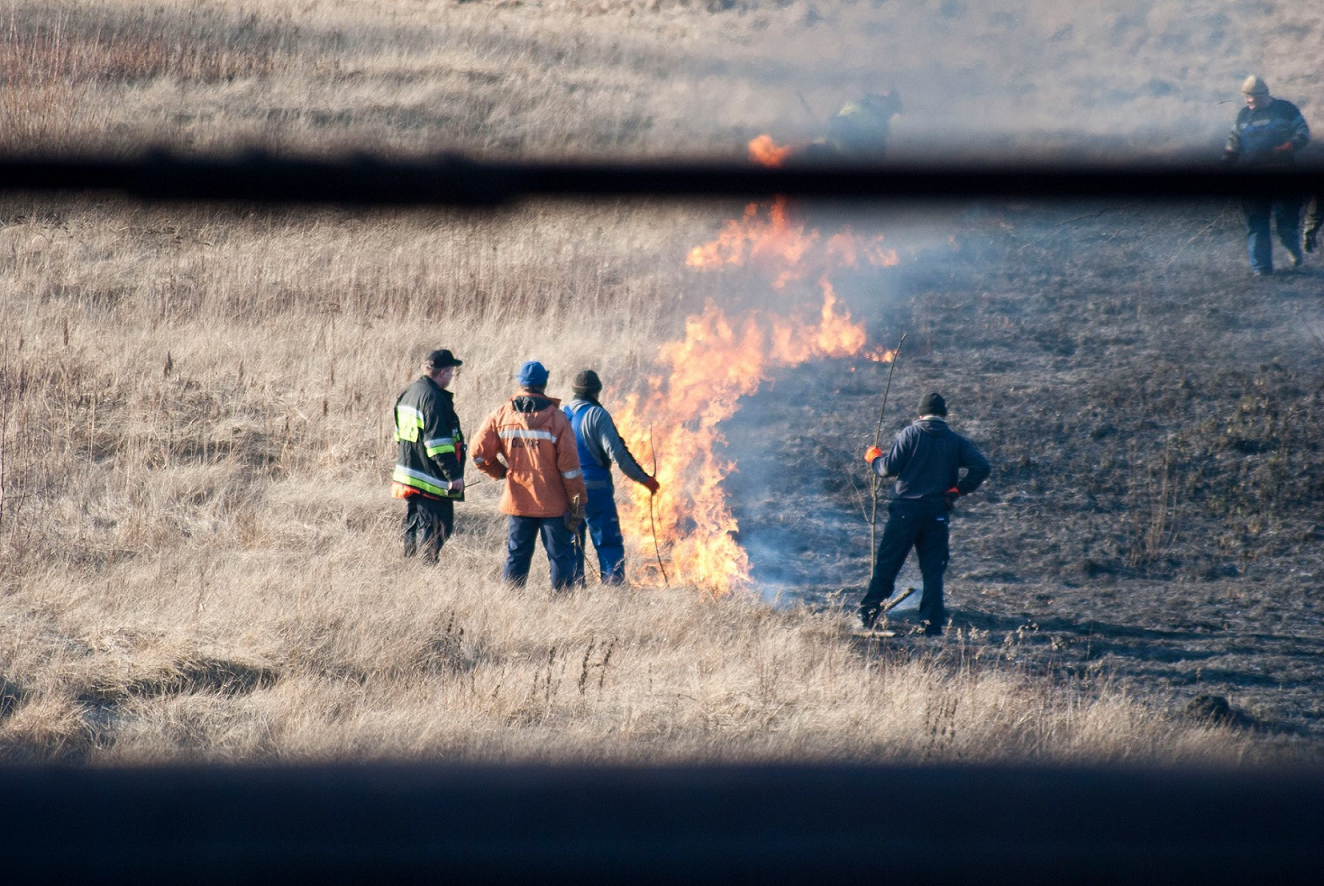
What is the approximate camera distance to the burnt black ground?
803 cm

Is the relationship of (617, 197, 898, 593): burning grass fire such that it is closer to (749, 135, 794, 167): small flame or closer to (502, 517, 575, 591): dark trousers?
(502, 517, 575, 591): dark trousers

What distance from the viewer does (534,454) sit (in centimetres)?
730

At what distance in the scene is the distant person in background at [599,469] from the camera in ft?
25.1

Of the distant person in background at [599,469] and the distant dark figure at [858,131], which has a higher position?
the distant dark figure at [858,131]

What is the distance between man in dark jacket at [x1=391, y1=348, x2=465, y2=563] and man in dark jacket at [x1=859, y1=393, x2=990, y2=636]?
3018 mm

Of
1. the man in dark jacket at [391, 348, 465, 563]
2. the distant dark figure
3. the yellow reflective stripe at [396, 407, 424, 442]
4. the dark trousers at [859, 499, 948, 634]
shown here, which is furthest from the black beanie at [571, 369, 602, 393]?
the distant dark figure

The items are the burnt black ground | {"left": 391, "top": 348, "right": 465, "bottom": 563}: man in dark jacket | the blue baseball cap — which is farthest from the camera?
the burnt black ground

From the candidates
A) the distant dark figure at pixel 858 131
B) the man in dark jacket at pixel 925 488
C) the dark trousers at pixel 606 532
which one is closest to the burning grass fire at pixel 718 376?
the dark trousers at pixel 606 532

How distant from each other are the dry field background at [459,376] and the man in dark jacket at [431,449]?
567 millimetres

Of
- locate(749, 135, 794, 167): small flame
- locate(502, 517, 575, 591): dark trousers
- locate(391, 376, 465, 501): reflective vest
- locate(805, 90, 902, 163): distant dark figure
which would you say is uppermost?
locate(805, 90, 902, 163): distant dark figure

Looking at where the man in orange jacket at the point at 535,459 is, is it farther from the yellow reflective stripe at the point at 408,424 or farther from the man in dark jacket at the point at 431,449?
the yellow reflective stripe at the point at 408,424

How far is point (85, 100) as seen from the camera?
3.40 ft

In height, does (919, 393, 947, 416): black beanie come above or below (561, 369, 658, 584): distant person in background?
above

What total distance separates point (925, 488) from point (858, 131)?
6.67m
